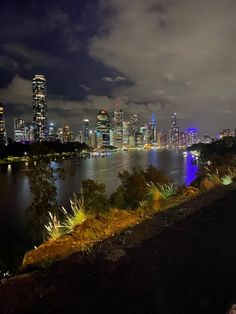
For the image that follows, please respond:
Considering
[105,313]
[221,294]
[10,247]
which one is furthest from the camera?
[10,247]

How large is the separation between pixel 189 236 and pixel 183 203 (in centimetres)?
328

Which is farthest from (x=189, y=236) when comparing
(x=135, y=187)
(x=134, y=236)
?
(x=135, y=187)

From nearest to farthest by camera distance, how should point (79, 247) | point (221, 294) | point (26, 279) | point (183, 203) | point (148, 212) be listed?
point (221, 294) → point (26, 279) → point (79, 247) → point (148, 212) → point (183, 203)

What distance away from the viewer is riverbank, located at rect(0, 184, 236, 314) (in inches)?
159

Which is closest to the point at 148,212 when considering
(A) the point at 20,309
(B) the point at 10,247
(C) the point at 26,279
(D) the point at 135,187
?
(C) the point at 26,279

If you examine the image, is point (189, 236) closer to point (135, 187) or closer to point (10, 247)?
point (10, 247)

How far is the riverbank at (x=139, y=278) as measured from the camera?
13.2ft

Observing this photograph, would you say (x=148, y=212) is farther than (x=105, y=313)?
Yes

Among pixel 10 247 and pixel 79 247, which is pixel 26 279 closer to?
pixel 79 247

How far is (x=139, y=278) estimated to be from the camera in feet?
15.3

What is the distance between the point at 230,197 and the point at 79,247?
5635 mm

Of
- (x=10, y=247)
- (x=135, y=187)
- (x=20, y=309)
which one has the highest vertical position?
(x=20, y=309)

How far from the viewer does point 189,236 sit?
650 cm

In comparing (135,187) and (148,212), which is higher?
(148,212)
